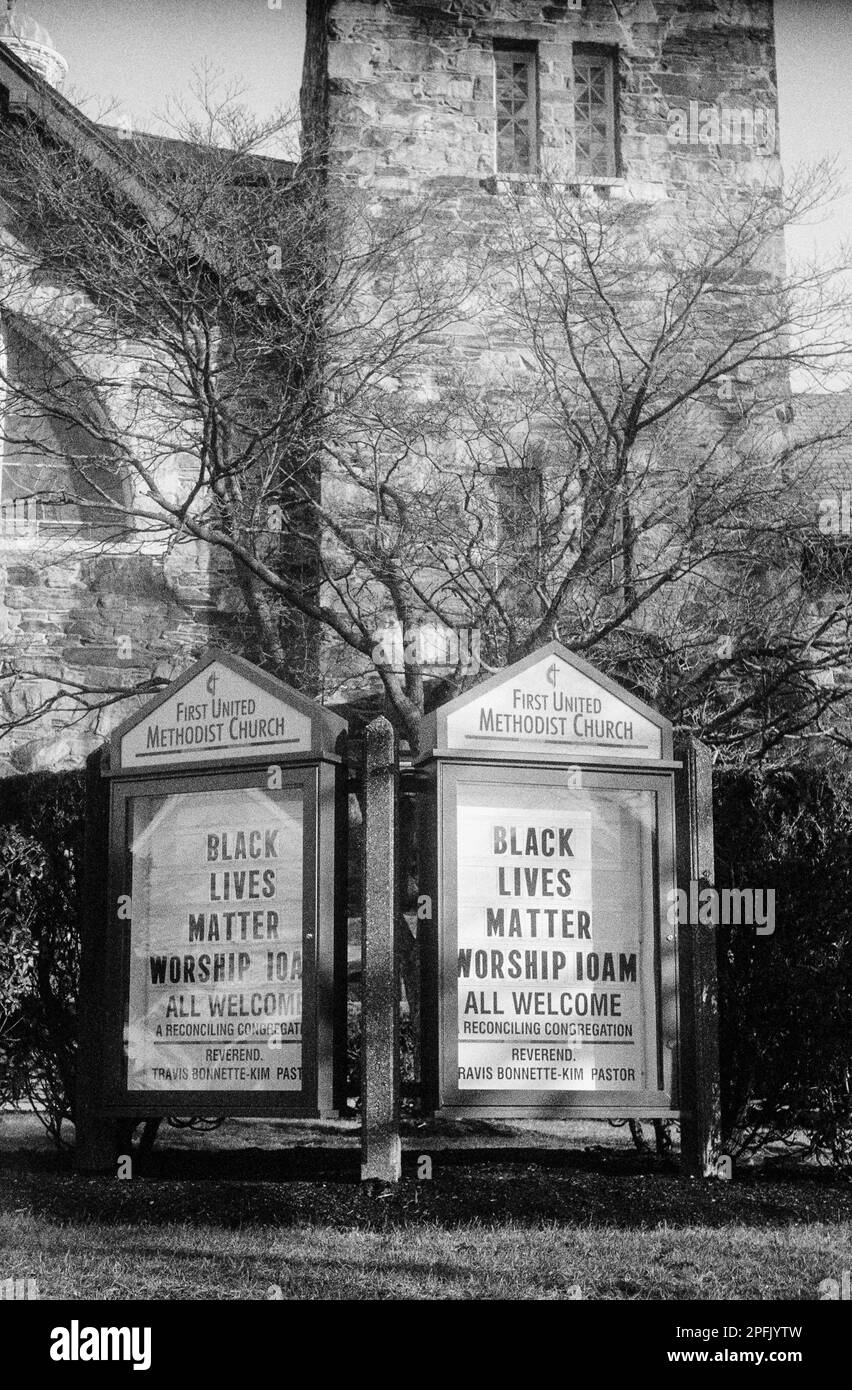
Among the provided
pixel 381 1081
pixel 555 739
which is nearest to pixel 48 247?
pixel 555 739

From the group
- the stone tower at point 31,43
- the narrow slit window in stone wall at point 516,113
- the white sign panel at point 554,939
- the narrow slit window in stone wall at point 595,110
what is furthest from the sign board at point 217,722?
the narrow slit window in stone wall at point 595,110

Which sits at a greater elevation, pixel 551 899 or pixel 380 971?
Answer: pixel 551 899

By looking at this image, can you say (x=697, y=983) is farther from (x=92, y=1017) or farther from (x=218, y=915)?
(x=92, y=1017)

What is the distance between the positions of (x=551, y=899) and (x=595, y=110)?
10282 millimetres

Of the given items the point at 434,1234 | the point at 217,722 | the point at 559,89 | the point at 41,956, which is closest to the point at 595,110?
the point at 559,89

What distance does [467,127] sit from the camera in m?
14.9

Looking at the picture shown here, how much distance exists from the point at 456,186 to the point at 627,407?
12.9ft

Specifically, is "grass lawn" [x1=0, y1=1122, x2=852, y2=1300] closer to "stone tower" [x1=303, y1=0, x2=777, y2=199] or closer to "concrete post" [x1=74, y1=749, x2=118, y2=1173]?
"concrete post" [x1=74, y1=749, x2=118, y2=1173]

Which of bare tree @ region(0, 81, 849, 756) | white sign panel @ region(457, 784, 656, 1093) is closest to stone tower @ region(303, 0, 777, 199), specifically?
bare tree @ region(0, 81, 849, 756)

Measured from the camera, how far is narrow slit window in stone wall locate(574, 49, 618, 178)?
49.0 ft

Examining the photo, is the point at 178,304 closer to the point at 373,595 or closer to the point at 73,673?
the point at 373,595

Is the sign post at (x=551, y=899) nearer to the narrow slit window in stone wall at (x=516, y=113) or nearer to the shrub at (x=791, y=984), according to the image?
the shrub at (x=791, y=984)

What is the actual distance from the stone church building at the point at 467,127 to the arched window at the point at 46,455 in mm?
150
